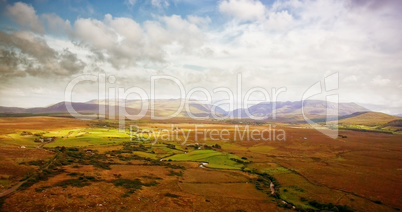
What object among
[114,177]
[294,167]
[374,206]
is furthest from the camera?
[294,167]

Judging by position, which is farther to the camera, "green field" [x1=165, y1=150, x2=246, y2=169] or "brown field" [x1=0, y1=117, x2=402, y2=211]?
"green field" [x1=165, y1=150, x2=246, y2=169]

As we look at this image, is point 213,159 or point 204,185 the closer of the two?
point 204,185

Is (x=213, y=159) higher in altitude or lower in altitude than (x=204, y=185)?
lower

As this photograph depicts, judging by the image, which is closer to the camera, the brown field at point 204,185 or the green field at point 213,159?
the brown field at point 204,185

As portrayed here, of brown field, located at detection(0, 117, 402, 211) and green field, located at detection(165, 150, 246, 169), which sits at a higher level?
brown field, located at detection(0, 117, 402, 211)

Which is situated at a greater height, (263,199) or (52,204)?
(52,204)

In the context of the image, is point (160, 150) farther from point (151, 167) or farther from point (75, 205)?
point (75, 205)

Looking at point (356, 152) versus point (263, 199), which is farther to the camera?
point (356, 152)

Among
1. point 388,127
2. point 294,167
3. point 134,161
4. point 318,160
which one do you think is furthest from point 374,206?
point 388,127

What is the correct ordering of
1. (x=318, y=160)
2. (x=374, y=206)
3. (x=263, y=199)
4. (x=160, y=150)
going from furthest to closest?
(x=160, y=150) < (x=318, y=160) < (x=263, y=199) < (x=374, y=206)

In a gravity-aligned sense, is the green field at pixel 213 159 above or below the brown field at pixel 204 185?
below
